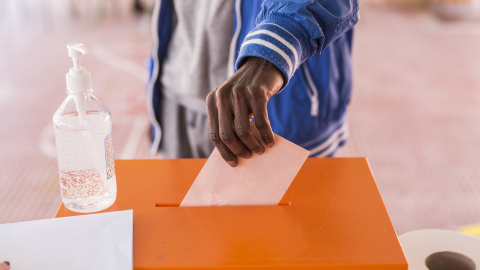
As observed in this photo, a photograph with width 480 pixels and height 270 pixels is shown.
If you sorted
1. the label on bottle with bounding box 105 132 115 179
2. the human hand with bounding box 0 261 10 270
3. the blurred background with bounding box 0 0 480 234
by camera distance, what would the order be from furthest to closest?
the blurred background with bounding box 0 0 480 234
the label on bottle with bounding box 105 132 115 179
the human hand with bounding box 0 261 10 270

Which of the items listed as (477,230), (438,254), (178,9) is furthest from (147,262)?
(477,230)

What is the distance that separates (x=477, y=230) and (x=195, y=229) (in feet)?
5.48

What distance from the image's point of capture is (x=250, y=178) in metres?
0.72

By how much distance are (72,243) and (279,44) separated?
363 mm

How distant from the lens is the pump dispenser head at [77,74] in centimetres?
66

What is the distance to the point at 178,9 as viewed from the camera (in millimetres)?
1134

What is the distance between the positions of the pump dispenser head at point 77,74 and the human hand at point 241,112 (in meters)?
0.16

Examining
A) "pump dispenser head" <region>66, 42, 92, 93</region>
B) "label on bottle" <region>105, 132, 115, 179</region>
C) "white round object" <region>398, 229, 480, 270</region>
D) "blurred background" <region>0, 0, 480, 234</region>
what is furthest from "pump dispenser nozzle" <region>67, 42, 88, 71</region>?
"blurred background" <region>0, 0, 480, 234</region>

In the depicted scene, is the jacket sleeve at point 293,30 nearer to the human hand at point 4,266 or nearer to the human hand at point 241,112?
the human hand at point 241,112

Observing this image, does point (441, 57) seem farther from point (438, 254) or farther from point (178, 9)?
point (438, 254)

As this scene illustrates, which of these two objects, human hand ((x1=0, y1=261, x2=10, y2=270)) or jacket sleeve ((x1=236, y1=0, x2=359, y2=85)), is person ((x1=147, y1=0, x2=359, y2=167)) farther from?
human hand ((x1=0, y1=261, x2=10, y2=270))

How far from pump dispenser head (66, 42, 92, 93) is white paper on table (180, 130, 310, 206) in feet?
0.61

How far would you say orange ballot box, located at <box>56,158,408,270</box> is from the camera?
633mm

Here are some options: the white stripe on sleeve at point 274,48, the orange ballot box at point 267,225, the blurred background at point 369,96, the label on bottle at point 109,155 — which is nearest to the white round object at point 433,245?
the orange ballot box at point 267,225
